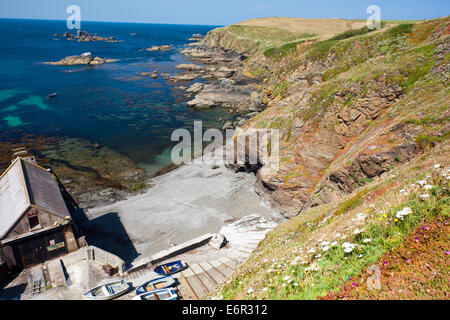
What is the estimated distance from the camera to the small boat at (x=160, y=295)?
16569mm

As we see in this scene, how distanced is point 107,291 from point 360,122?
27.9m

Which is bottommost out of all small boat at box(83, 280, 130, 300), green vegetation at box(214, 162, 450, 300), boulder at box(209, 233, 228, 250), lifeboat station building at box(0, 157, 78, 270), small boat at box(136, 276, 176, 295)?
boulder at box(209, 233, 228, 250)

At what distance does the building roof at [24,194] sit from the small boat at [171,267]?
9.32 m

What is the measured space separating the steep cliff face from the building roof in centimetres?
2240

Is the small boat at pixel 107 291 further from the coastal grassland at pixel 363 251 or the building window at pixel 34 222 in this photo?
the coastal grassland at pixel 363 251

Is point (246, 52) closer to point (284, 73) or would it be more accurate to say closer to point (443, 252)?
point (284, 73)

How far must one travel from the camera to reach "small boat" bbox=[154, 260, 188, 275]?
2019 centimetres

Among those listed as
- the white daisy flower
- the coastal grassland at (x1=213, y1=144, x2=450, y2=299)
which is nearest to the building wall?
the coastal grassland at (x1=213, y1=144, x2=450, y2=299)

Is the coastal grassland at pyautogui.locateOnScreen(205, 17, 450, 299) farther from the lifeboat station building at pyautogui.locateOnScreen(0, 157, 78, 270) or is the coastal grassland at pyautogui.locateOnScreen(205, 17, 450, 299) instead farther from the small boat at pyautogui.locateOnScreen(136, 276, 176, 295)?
the lifeboat station building at pyautogui.locateOnScreen(0, 157, 78, 270)

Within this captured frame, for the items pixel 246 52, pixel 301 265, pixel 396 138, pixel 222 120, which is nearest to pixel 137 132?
pixel 222 120

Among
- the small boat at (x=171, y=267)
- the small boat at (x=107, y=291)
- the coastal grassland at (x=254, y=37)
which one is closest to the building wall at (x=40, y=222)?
the small boat at (x=107, y=291)

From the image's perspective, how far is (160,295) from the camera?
670 inches

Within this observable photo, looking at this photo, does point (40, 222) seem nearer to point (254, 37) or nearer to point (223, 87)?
point (223, 87)

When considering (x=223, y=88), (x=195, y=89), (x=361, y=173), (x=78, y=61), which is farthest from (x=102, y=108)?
(x=78, y=61)
